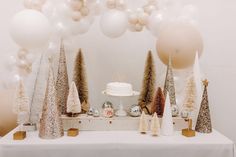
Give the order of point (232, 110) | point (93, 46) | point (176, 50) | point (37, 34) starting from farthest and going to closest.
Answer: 1. point (232, 110)
2. point (93, 46)
3. point (176, 50)
4. point (37, 34)

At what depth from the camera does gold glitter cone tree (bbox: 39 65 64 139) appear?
1.72 m

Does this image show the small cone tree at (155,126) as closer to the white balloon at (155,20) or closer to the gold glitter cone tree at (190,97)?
the gold glitter cone tree at (190,97)

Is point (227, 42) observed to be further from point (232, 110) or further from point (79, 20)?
point (79, 20)

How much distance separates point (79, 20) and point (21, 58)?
0.46 m

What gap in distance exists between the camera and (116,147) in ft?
5.58

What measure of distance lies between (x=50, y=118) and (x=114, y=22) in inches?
26.2

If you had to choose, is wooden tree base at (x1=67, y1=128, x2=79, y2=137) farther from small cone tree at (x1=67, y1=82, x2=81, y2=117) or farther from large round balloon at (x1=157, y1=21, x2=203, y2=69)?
large round balloon at (x1=157, y1=21, x2=203, y2=69)

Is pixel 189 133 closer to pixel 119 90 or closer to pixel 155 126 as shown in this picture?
pixel 155 126

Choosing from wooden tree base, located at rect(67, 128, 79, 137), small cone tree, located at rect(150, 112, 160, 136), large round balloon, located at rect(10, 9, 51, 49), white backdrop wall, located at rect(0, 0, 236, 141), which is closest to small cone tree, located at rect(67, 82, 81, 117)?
wooden tree base, located at rect(67, 128, 79, 137)

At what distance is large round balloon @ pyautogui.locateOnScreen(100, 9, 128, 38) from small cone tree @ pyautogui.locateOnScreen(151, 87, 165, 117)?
43 cm

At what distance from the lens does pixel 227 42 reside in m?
2.48

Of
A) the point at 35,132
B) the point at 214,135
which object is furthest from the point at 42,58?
the point at 214,135

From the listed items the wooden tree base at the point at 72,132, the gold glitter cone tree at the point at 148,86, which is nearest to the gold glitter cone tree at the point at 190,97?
the gold glitter cone tree at the point at 148,86

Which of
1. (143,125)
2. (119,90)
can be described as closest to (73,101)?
(119,90)
